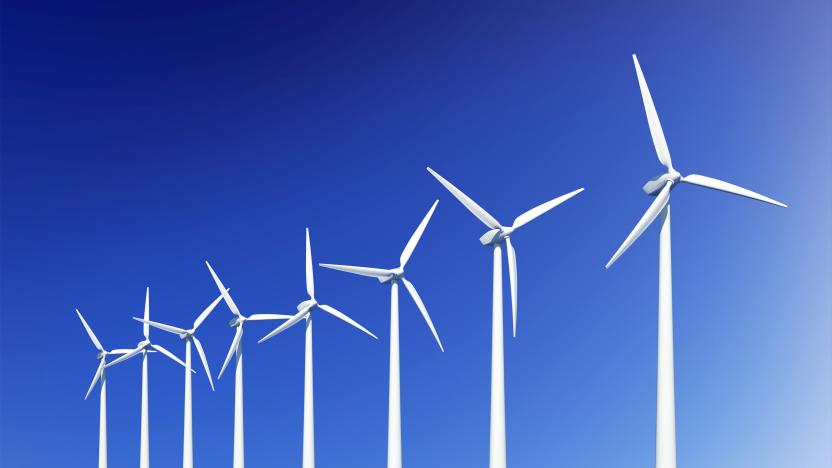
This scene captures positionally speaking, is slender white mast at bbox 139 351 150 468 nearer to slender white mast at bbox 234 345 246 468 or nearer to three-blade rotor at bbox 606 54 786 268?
slender white mast at bbox 234 345 246 468

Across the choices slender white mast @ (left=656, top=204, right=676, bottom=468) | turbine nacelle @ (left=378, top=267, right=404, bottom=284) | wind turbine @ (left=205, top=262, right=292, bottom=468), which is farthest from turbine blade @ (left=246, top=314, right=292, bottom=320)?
slender white mast @ (left=656, top=204, right=676, bottom=468)

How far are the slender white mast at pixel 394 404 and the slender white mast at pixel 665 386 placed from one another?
69.6 feet

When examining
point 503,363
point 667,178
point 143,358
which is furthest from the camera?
point 143,358

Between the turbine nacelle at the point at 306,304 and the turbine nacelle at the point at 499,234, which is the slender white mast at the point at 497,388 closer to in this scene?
the turbine nacelle at the point at 499,234

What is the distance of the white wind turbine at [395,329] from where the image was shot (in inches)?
2221

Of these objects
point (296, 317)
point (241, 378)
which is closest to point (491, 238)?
point (296, 317)

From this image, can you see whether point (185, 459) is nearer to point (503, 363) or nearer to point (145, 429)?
point (145, 429)

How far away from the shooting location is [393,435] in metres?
56.6

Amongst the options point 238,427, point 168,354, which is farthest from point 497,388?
point 168,354

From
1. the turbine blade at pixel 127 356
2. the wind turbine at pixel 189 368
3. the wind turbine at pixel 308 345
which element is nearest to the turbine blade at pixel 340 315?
the wind turbine at pixel 308 345

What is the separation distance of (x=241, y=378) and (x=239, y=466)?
6.25 meters

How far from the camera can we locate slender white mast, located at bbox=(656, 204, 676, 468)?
37.2 m

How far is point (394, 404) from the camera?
57219 mm

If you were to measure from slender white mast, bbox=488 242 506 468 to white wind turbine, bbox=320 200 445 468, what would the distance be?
5.42m
